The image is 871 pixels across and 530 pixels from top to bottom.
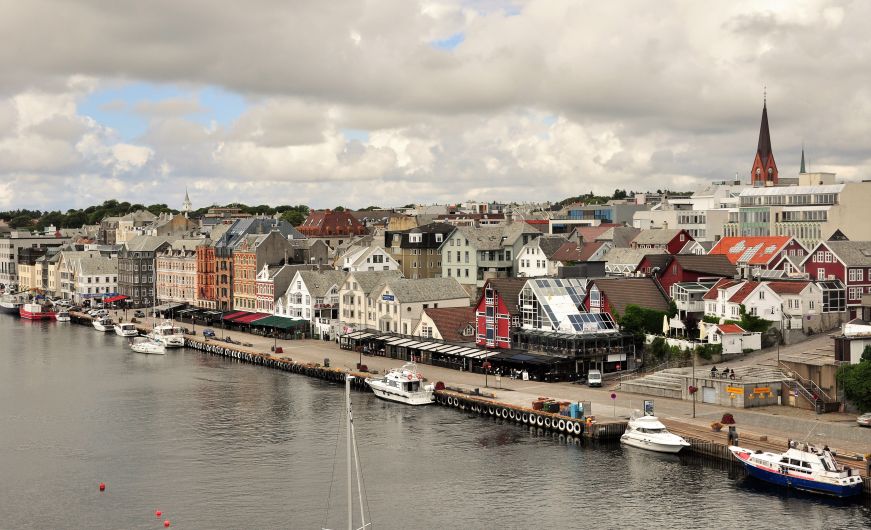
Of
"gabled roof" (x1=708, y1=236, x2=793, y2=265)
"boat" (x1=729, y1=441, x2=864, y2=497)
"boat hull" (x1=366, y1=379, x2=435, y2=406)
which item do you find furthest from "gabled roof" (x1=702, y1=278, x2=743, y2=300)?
"boat" (x1=729, y1=441, x2=864, y2=497)

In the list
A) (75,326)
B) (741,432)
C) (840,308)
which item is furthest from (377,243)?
(741,432)

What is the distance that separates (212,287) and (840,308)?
88510 mm

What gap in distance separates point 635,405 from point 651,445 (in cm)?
976

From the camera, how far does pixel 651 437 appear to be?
198 ft

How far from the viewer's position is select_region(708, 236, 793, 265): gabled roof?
317 ft

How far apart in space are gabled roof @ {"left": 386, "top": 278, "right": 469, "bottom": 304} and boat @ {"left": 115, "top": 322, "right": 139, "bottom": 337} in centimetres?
4536

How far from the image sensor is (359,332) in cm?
10475

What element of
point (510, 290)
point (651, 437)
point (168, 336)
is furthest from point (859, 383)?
point (168, 336)

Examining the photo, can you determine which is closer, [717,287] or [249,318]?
[717,287]

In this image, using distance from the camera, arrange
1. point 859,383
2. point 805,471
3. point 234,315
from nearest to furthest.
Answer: point 805,471
point 859,383
point 234,315

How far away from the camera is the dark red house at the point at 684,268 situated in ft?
293

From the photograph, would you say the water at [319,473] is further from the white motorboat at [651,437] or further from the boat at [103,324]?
the boat at [103,324]

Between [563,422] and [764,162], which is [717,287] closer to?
[563,422]

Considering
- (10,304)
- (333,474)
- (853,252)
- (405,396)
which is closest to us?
(333,474)
